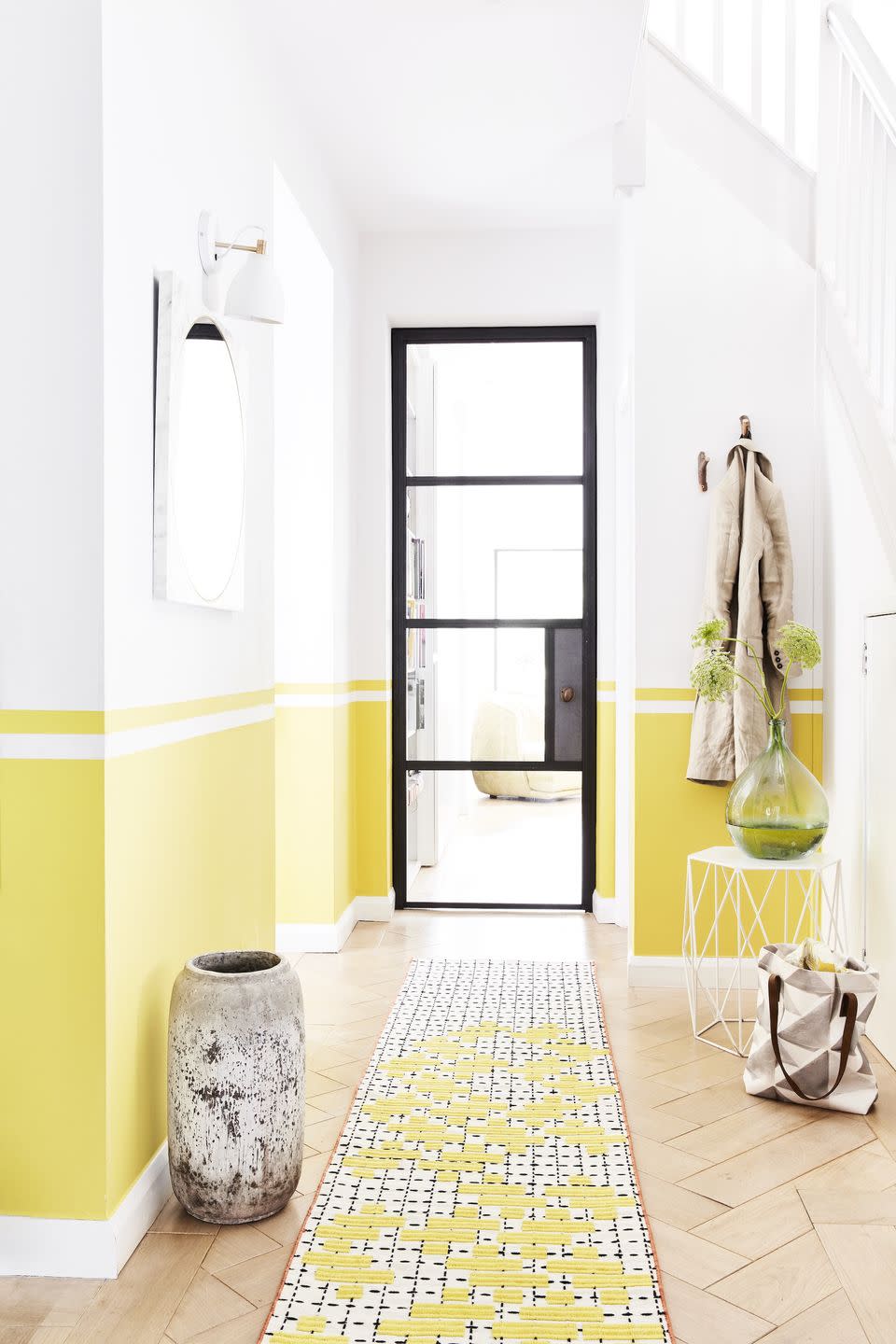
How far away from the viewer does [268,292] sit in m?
2.31

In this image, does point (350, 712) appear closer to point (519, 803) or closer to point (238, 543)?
point (519, 803)

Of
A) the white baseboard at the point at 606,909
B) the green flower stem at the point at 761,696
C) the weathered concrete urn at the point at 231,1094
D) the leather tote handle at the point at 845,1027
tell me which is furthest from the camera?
the white baseboard at the point at 606,909

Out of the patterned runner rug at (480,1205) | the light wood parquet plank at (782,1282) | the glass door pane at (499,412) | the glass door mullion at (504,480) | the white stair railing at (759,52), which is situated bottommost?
the light wood parquet plank at (782,1282)

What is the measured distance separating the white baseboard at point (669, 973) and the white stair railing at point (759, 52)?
96.0 inches

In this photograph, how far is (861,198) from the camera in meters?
3.03

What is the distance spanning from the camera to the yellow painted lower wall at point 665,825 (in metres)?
3.46

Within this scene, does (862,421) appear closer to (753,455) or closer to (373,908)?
(753,455)

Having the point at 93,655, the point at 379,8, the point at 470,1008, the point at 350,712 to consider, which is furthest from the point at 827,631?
the point at 93,655

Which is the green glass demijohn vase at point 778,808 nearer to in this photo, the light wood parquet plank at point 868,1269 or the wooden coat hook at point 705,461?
the wooden coat hook at point 705,461

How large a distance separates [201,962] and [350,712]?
7.02 ft

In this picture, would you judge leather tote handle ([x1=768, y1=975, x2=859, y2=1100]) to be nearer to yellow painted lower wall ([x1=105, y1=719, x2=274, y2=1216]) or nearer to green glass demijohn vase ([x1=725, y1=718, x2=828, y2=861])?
green glass demijohn vase ([x1=725, y1=718, x2=828, y2=861])

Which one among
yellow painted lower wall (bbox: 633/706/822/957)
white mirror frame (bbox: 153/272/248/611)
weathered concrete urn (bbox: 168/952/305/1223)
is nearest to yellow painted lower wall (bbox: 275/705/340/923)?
yellow painted lower wall (bbox: 633/706/822/957)

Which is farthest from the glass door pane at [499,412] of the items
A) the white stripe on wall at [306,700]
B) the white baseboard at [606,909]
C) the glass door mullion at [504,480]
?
the white baseboard at [606,909]

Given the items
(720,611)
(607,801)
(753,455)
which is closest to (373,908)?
(607,801)
